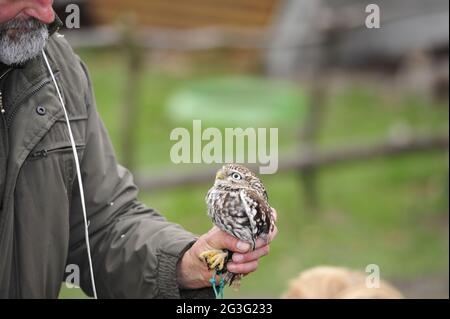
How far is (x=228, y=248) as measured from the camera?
10.6ft

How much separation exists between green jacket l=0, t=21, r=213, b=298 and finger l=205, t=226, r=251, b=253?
0.39 meters

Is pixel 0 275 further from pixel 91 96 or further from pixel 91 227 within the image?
pixel 91 96

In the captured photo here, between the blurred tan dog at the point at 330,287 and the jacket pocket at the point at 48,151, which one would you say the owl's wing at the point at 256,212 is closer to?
the jacket pocket at the point at 48,151

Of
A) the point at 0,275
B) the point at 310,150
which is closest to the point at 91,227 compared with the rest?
the point at 0,275

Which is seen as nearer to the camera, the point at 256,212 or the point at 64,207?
the point at 256,212

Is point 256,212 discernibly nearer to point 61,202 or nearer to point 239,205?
point 239,205

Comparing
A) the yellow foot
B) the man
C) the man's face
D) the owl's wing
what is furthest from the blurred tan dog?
the man's face

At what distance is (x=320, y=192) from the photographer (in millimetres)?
9734

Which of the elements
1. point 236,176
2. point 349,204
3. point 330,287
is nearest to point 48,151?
point 236,176

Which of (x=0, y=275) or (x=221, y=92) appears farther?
(x=221, y=92)

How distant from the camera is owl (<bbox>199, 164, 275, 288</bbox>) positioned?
9.93ft

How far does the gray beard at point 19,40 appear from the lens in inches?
139

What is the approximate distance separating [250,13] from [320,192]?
15.5ft
